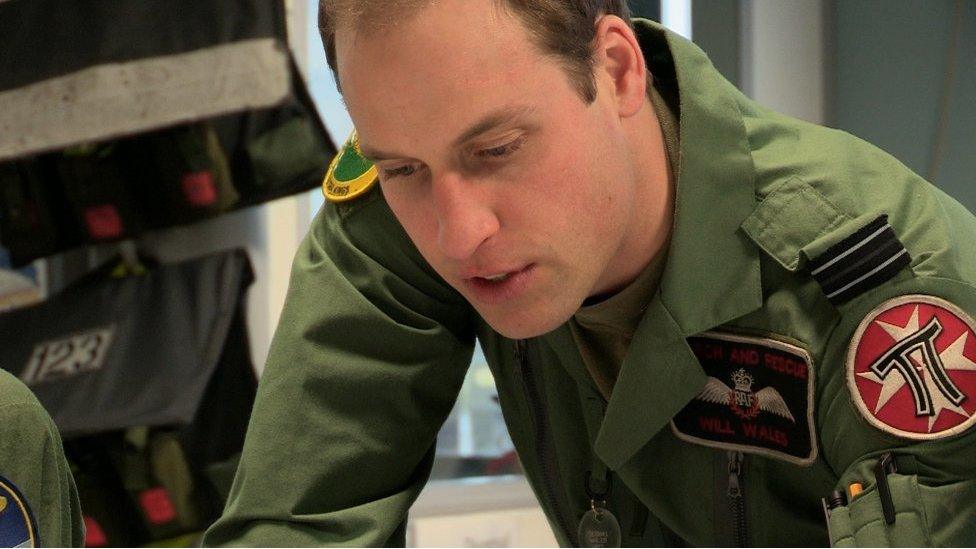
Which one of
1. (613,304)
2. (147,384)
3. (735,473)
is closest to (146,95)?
(147,384)

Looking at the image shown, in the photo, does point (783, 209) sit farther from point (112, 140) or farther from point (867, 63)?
point (112, 140)

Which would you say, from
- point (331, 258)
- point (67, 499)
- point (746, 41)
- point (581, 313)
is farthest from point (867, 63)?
point (67, 499)

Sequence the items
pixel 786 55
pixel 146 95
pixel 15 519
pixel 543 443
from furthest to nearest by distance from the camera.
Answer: pixel 146 95 → pixel 786 55 → pixel 543 443 → pixel 15 519

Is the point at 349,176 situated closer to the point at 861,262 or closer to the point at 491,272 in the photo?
the point at 491,272

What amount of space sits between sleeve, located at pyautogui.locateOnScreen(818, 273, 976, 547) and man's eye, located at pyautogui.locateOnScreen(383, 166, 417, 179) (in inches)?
13.6

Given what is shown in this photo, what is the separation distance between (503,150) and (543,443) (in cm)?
39

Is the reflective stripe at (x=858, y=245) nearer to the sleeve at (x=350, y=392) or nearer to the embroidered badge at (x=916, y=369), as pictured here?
the embroidered badge at (x=916, y=369)

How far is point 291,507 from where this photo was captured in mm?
993

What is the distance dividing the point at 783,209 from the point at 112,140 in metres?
1.43

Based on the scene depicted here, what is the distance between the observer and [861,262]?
0.93 meters

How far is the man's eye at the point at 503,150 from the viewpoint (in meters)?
0.88

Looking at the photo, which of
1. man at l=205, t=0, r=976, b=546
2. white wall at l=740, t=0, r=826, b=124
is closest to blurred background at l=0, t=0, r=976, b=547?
white wall at l=740, t=0, r=826, b=124

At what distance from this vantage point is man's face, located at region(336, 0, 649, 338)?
0.86m

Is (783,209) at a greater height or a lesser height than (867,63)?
greater
